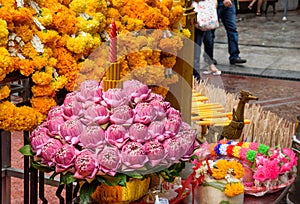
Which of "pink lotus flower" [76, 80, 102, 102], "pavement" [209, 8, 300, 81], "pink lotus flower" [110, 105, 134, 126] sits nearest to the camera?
"pink lotus flower" [110, 105, 134, 126]

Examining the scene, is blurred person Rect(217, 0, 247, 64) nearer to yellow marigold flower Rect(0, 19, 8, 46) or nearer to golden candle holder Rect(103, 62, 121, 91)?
yellow marigold flower Rect(0, 19, 8, 46)

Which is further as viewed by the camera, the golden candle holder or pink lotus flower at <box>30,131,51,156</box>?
the golden candle holder

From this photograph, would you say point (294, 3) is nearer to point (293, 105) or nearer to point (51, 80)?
point (293, 105)

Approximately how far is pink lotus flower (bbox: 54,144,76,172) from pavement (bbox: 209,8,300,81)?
737 cm

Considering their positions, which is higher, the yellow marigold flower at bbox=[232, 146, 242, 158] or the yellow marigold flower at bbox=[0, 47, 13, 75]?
the yellow marigold flower at bbox=[0, 47, 13, 75]

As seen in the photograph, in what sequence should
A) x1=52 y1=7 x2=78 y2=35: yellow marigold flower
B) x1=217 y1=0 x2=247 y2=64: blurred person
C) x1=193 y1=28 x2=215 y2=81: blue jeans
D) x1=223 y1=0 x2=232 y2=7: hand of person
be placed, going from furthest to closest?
x1=217 y1=0 x2=247 y2=64: blurred person → x1=223 y1=0 x2=232 y2=7: hand of person → x1=193 y1=28 x2=215 y2=81: blue jeans → x1=52 y1=7 x2=78 y2=35: yellow marigold flower

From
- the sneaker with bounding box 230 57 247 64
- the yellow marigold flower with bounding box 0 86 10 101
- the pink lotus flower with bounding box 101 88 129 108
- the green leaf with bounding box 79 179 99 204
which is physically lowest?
the sneaker with bounding box 230 57 247 64

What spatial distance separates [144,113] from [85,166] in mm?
326

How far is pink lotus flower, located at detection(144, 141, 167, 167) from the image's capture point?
2230mm

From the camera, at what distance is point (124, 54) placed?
11.1 feet

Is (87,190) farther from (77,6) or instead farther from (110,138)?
(77,6)

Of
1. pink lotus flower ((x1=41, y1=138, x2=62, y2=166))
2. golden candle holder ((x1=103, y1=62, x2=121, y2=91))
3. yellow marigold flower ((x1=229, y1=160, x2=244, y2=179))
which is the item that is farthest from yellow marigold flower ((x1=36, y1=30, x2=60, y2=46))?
yellow marigold flower ((x1=229, y1=160, x2=244, y2=179))

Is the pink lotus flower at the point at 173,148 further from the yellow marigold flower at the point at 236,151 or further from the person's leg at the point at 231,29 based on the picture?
the person's leg at the point at 231,29

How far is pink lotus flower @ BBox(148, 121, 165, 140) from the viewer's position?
7.55 ft
